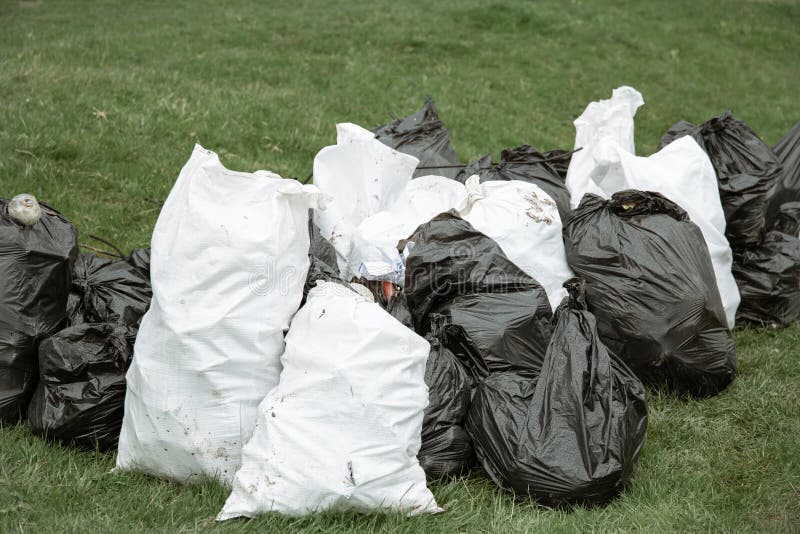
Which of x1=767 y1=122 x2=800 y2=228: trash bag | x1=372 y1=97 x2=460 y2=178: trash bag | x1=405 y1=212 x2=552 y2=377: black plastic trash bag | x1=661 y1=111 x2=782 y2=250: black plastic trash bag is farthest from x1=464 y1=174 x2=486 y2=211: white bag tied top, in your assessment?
x1=767 y1=122 x2=800 y2=228: trash bag

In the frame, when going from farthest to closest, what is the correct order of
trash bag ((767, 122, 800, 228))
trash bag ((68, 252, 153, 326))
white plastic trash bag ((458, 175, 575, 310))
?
trash bag ((767, 122, 800, 228)) < white plastic trash bag ((458, 175, 575, 310)) < trash bag ((68, 252, 153, 326))

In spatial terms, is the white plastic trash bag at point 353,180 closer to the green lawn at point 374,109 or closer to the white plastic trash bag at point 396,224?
the white plastic trash bag at point 396,224

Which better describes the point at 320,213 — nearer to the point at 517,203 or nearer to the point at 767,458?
the point at 517,203

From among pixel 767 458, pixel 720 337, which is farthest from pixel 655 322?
pixel 767 458

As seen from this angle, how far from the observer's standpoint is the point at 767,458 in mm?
2857

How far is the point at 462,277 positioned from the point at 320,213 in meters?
0.81

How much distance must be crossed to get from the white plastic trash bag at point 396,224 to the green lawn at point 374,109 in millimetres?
961

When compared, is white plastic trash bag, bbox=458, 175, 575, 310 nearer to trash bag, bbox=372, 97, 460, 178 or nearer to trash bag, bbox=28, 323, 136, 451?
trash bag, bbox=372, 97, 460, 178

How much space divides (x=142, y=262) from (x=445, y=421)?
1369 mm

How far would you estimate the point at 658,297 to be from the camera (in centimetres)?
313

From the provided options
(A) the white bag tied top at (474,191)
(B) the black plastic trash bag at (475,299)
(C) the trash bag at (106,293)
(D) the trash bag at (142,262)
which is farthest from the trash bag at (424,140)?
(C) the trash bag at (106,293)

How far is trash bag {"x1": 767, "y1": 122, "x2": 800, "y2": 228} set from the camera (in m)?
Answer: 4.36

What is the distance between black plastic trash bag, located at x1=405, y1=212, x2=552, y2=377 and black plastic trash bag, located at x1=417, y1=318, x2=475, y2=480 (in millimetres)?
120

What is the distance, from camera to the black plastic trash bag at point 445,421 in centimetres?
265
